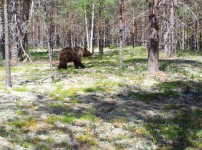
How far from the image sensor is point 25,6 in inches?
716

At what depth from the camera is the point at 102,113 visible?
7336 mm

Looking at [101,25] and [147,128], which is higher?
[101,25]

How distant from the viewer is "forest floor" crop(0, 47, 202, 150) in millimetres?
5418

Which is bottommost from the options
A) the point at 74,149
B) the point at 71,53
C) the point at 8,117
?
the point at 74,149

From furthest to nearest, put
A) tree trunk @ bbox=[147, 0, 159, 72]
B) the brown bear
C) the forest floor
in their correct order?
the brown bear, tree trunk @ bbox=[147, 0, 159, 72], the forest floor

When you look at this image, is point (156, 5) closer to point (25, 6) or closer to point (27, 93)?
point (27, 93)

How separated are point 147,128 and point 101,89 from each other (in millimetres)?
3946

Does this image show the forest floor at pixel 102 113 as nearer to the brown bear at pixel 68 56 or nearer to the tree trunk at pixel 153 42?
the tree trunk at pixel 153 42

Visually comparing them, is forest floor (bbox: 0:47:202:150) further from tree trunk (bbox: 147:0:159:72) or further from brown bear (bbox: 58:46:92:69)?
brown bear (bbox: 58:46:92:69)

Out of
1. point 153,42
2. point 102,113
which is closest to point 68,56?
point 153,42

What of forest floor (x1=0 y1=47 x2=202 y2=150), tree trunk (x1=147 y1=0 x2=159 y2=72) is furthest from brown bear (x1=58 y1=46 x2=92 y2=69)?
tree trunk (x1=147 y1=0 x2=159 y2=72)

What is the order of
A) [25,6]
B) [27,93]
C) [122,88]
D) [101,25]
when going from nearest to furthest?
[27,93], [122,88], [25,6], [101,25]

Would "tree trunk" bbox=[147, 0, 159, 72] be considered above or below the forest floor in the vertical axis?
above

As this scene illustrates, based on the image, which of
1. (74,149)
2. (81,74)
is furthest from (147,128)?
(81,74)
